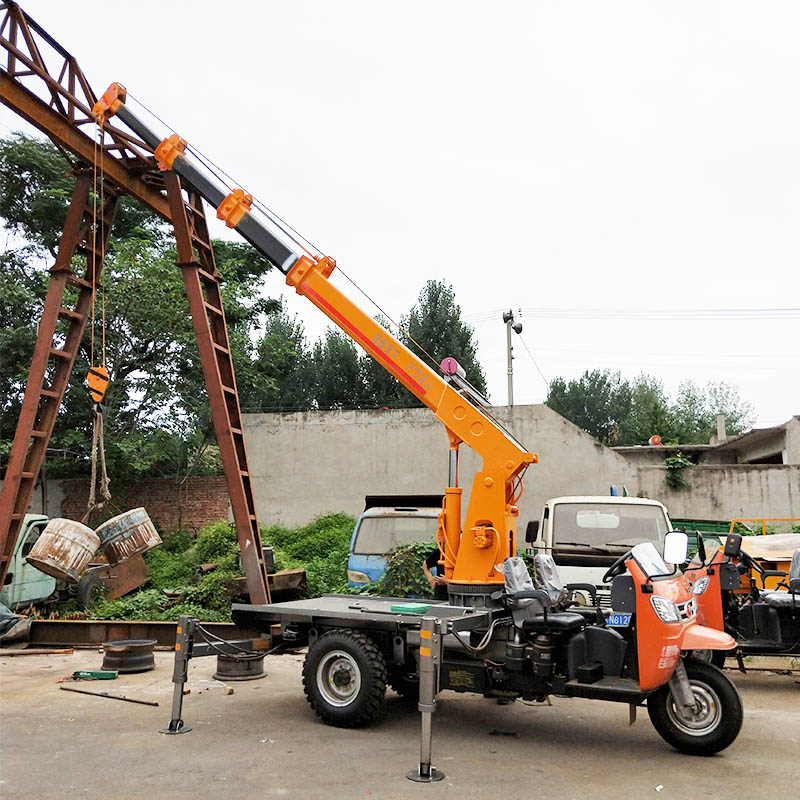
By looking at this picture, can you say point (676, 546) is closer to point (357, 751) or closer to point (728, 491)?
point (357, 751)

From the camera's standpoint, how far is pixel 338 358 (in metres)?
37.9

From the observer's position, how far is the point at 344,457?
18.7 metres

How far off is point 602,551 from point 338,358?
28931 mm

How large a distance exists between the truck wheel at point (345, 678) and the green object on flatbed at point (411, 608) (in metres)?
0.38

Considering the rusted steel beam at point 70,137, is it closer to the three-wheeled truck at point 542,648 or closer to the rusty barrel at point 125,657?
the rusty barrel at point 125,657

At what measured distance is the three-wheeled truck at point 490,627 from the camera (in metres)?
5.73

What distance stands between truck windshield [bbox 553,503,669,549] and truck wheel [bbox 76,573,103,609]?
7692mm

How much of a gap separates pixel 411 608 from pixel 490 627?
0.77m

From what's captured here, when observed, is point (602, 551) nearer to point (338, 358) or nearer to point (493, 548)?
point (493, 548)

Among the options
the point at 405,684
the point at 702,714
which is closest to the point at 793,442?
the point at 405,684

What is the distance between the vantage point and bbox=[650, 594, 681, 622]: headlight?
5714 mm

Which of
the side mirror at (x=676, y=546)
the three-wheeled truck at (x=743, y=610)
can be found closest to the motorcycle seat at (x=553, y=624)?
the side mirror at (x=676, y=546)

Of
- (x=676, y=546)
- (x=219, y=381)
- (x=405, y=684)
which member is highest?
(x=219, y=381)

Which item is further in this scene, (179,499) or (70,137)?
(179,499)
